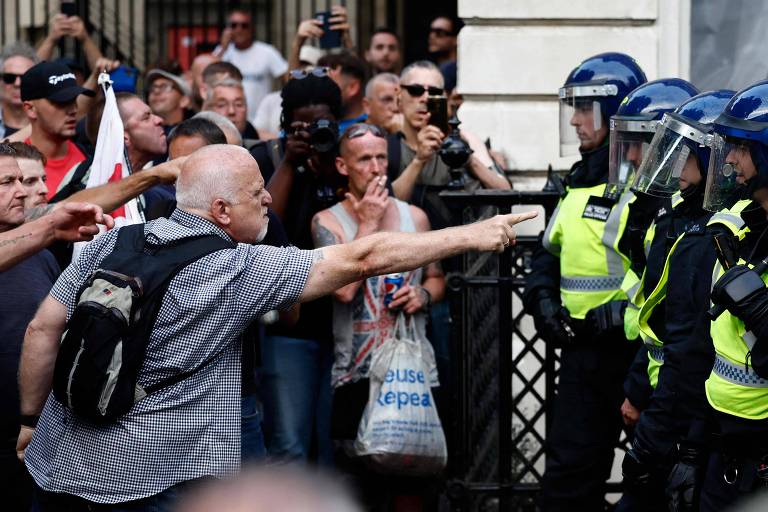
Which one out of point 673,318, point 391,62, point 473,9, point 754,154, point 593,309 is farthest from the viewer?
point 391,62

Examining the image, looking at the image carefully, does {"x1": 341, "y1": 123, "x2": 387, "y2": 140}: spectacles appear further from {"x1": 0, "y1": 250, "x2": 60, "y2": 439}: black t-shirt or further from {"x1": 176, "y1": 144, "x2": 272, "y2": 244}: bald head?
{"x1": 176, "y1": 144, "x2": 272, "y2": 244}: bald head

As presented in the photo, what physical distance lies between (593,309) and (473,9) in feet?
10.0

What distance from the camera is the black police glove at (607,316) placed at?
589 centimetres

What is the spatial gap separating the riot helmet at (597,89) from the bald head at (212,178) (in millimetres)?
2107

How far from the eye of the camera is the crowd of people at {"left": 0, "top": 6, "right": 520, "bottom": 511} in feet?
14.6

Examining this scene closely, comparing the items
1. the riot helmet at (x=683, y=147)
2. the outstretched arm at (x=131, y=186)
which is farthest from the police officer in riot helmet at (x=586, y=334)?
the outstretched arm at (x=131, y=186)

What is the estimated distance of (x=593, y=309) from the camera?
596 centimetres

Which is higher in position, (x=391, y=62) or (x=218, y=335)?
(x=391, y=62)

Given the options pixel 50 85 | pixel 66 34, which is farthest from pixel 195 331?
pixel 66 34

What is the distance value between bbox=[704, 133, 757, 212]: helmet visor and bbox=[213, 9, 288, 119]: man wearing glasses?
725 centimetres

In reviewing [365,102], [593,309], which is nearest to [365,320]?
[593,309]

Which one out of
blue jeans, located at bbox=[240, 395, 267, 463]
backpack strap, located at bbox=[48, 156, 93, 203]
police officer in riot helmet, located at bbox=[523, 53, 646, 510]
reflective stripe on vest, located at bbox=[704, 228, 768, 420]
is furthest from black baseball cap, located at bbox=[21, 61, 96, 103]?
reflective stripe on vest, located at bbox=[704, 228, 768, 420]

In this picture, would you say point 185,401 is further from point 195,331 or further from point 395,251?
point 395,251

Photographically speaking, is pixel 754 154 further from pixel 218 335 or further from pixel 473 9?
pixel 473 9
